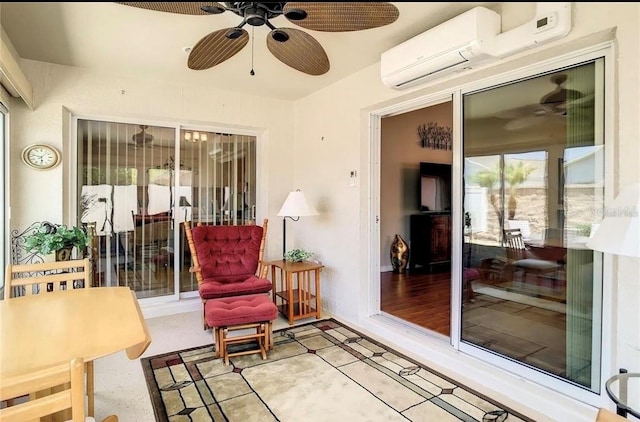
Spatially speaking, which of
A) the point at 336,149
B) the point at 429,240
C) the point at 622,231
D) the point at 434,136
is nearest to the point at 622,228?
the point at 622,231

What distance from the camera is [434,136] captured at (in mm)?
6473

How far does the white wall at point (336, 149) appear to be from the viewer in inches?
74.7

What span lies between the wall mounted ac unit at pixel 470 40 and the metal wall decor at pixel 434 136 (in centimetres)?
377

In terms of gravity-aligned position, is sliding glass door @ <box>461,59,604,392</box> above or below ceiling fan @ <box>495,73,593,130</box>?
below

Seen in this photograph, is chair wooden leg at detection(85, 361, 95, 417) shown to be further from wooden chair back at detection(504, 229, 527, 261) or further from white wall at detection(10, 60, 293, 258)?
wooden chair back at detection(504, 229, 527, 261)

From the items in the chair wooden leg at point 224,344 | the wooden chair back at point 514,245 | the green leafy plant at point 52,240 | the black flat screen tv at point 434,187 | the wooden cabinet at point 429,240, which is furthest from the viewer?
the black flat screen tv at point 434,187

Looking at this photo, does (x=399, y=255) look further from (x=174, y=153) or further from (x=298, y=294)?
(x=174, y=153)

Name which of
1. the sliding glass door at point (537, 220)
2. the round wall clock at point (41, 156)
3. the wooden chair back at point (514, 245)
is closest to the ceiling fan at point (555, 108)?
the sliding glass door at point (537, 220)

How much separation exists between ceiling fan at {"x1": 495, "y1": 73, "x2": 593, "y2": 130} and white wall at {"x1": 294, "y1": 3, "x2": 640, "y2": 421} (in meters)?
0.21

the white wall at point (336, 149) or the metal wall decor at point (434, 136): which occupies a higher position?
the metal wall decor at point (434, 136)

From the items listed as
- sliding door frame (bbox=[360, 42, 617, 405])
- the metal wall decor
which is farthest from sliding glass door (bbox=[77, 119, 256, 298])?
the metal wall decor

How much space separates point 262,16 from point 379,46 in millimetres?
1301

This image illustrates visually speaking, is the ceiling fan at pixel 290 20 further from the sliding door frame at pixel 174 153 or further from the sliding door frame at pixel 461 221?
the sliding door frame at pixel 174 153

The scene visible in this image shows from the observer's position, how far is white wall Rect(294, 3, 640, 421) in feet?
6.15
